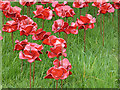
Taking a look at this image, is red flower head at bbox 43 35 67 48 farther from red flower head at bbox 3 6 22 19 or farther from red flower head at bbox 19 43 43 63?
red flower head at bbox 3 6 22 19

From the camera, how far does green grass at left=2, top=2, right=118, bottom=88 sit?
5.88 ft

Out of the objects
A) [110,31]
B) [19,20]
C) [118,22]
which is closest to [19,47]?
[19,20]

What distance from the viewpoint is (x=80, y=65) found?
6.48 feet

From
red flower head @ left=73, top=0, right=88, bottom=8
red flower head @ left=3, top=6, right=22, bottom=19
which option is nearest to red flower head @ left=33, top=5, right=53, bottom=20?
red flower head @ left=3, top=6, right=22, bottom=19

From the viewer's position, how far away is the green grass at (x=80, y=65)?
1.79 m

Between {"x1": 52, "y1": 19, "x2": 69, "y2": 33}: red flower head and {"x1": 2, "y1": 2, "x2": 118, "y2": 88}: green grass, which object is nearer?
{"x1": 2, "y1": 2, "x2": 118, "y2": 88}: green grass

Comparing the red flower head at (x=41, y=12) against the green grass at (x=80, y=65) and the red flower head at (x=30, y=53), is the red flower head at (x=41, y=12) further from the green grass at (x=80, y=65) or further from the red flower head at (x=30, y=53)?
the red flower head at (x=30, y=53)

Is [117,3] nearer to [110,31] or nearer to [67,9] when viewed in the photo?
[110,31]

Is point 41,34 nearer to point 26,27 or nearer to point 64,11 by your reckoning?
point 26,27

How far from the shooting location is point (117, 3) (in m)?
2.66

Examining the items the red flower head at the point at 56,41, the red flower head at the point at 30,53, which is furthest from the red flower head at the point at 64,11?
the red flower head at the point at 30,53

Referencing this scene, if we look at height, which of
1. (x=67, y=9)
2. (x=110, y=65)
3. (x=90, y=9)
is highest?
(x=67, y=9)

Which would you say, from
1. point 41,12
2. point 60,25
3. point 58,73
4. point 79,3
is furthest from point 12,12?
point 58,73

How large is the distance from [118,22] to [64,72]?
157cm
